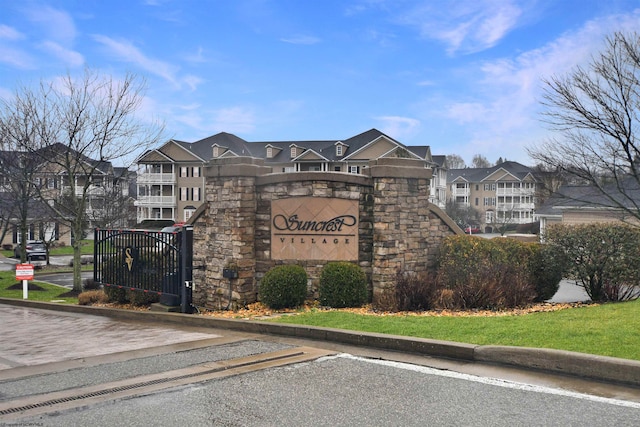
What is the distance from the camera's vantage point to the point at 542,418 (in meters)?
5.18

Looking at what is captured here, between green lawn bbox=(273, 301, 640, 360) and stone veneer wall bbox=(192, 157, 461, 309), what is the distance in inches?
80.8

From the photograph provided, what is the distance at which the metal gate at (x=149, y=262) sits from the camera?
1238cm

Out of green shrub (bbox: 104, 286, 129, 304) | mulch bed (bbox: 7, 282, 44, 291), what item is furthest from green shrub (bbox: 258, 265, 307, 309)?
mulch bed (bbox: 7, 282, 44, 291)

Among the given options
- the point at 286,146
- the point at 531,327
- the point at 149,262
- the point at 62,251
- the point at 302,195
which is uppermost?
the point at 286,146

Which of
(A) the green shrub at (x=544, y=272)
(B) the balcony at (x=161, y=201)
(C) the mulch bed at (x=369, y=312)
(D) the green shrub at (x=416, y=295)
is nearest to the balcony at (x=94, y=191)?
(B) the balcony at (x=161, y=201)

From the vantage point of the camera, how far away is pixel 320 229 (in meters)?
12.2

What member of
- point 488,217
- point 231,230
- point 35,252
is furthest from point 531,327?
point 488,217

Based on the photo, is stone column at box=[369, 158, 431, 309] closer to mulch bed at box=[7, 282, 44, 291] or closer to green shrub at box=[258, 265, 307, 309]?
green shrub at box=[258, 265, 307, 309]

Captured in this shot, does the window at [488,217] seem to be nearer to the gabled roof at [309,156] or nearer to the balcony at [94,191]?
the gabled roof at [309,156]

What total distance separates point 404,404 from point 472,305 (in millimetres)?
5526

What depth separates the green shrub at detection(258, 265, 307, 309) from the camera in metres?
11.4

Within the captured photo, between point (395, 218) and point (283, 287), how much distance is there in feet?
9.45

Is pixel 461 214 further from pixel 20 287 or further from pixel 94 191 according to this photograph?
pixel 20 287

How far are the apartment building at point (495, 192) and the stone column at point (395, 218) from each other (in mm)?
65231
